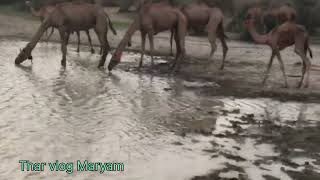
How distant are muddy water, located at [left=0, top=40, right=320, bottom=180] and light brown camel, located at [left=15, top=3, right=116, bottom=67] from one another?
165 centimetres

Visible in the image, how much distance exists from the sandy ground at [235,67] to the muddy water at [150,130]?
79cm

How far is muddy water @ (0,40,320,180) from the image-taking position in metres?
6.04

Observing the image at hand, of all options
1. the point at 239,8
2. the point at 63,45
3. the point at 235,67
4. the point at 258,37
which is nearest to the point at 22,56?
the point at 63,45

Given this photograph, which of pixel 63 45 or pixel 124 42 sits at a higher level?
pixel 124 42

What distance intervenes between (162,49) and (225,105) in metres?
8.31

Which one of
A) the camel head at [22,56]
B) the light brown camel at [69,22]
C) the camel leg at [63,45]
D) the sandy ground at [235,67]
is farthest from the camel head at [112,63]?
the camel head at [22,56]

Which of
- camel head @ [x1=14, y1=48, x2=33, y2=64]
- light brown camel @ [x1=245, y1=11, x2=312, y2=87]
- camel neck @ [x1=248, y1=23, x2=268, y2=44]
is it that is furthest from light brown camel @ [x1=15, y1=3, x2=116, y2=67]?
light brown camel @ [x1=245, y1=11, x2=312, y2=87]

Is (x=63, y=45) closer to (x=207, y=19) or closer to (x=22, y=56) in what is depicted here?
(x=22, y=56)

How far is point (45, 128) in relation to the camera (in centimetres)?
735

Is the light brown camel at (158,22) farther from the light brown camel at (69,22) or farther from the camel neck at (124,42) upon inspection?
the light brown camel at (69,22)

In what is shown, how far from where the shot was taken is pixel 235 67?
14.1 meters

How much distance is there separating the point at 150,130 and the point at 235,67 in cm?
704

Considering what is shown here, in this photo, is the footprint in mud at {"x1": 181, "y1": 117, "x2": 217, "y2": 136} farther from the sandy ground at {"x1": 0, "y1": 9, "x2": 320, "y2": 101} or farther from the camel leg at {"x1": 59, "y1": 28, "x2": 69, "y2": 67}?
the camel leg at {"x1": 59, "y1": 28, "x2": 69, "y2": 67}

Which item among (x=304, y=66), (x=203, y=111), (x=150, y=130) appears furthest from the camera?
(x=304, y=66)
